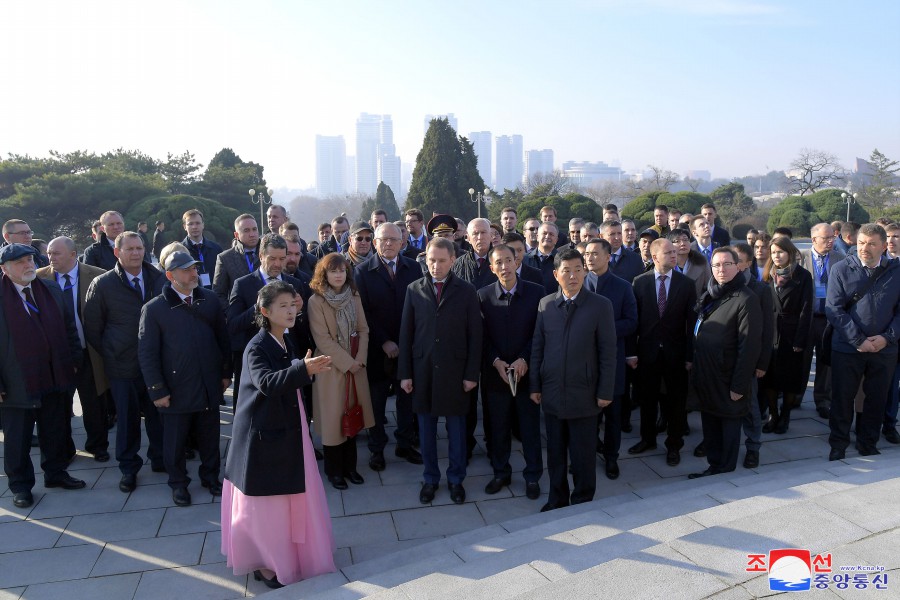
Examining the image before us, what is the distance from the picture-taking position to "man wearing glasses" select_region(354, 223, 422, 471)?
Result: 16.1ft

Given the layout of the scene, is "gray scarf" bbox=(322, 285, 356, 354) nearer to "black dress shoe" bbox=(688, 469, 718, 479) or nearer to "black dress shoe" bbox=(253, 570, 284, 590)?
"black dress shoe" bbox=(253, 570, 284, 590)

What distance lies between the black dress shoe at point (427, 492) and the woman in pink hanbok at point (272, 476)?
1.00 m

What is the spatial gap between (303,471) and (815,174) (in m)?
45.1

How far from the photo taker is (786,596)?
2408 mm

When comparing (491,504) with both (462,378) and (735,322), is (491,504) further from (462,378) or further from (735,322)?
(735,322)

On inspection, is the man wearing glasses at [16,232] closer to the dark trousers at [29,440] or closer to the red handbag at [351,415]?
the dark trousers at [29,440]

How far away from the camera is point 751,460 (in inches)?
190

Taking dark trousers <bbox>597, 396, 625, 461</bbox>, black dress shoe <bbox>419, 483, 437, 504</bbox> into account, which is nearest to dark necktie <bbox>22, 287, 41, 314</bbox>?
black dress shoe <bbox>419, 483, 437, 504</bbox>

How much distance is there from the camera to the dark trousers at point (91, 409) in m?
5.12

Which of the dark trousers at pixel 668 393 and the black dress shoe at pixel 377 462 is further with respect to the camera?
the dark trousers at pixel 668 393

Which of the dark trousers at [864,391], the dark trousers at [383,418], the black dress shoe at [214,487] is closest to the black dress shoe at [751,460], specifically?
the dark trousers at [864,391]

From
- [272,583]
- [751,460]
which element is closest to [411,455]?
[272,583]

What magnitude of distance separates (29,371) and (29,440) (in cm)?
54

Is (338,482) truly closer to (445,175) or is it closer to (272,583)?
(272,583)
